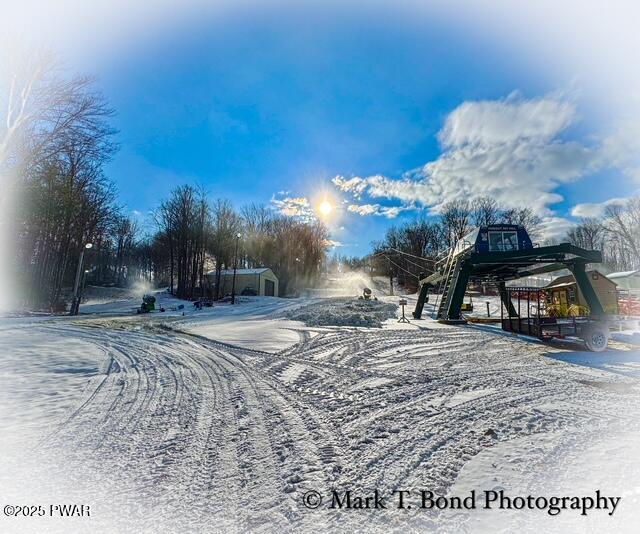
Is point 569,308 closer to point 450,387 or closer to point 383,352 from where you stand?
point 383,352

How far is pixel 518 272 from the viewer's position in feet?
48.3

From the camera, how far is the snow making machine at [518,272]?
799cm

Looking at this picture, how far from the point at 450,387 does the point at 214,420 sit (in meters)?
3.40

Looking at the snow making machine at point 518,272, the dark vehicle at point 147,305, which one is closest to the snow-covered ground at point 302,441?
the snow making machine at point 518,272

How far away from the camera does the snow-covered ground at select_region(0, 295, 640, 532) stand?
76.0 inches

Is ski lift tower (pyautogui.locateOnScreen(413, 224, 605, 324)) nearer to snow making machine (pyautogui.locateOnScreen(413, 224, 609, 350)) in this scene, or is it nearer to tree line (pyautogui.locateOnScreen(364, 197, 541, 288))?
snow making machine (pyautogui.locateOnScreen(413, 224, 609, 350))

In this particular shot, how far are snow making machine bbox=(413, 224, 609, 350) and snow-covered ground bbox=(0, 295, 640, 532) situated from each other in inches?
78.5

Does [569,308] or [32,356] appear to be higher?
[569,308]

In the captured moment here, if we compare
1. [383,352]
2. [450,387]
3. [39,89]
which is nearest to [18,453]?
[450,387]

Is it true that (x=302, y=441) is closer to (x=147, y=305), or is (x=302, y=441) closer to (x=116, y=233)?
(x=147, y=305)

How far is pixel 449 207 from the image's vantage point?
52500mm

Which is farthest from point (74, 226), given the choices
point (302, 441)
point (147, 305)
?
point (302, 441)

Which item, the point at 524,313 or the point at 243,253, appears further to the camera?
the point at 243,253

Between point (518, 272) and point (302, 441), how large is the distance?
50.4 ft
